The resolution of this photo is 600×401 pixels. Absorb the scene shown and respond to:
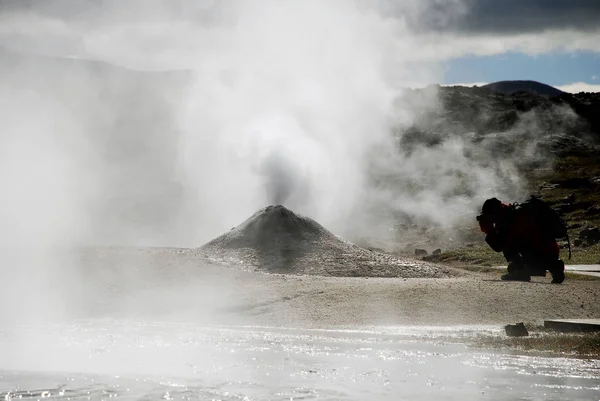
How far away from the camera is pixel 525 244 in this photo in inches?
1240

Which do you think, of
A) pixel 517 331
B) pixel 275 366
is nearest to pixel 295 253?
pixel 517 331

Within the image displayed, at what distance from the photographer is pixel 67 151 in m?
77.8

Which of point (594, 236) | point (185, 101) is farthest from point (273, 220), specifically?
point (185, 101)

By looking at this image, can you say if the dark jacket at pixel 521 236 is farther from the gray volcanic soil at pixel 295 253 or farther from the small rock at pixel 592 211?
the small rock at pixel 592 211

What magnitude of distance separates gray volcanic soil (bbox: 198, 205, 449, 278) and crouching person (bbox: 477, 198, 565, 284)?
9.23 ft

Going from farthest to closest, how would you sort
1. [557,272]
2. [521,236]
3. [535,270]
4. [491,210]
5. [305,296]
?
1. [491,210]
2. [521,236]
3. [535,270]
4. [557,272]
5. [305,296]

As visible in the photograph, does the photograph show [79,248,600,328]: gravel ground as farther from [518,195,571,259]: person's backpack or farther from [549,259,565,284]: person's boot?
[518,195,571,259]: person's backpack

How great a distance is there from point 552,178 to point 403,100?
50604 millimetres

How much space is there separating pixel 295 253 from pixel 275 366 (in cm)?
1730

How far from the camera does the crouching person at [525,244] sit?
31.0 m

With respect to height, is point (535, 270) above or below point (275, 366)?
above

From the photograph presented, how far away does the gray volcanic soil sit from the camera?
32.6m

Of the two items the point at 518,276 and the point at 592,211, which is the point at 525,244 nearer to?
the point at 518,276

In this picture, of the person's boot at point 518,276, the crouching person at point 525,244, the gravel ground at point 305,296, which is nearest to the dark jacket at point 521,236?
the crouching person at point 525,244
